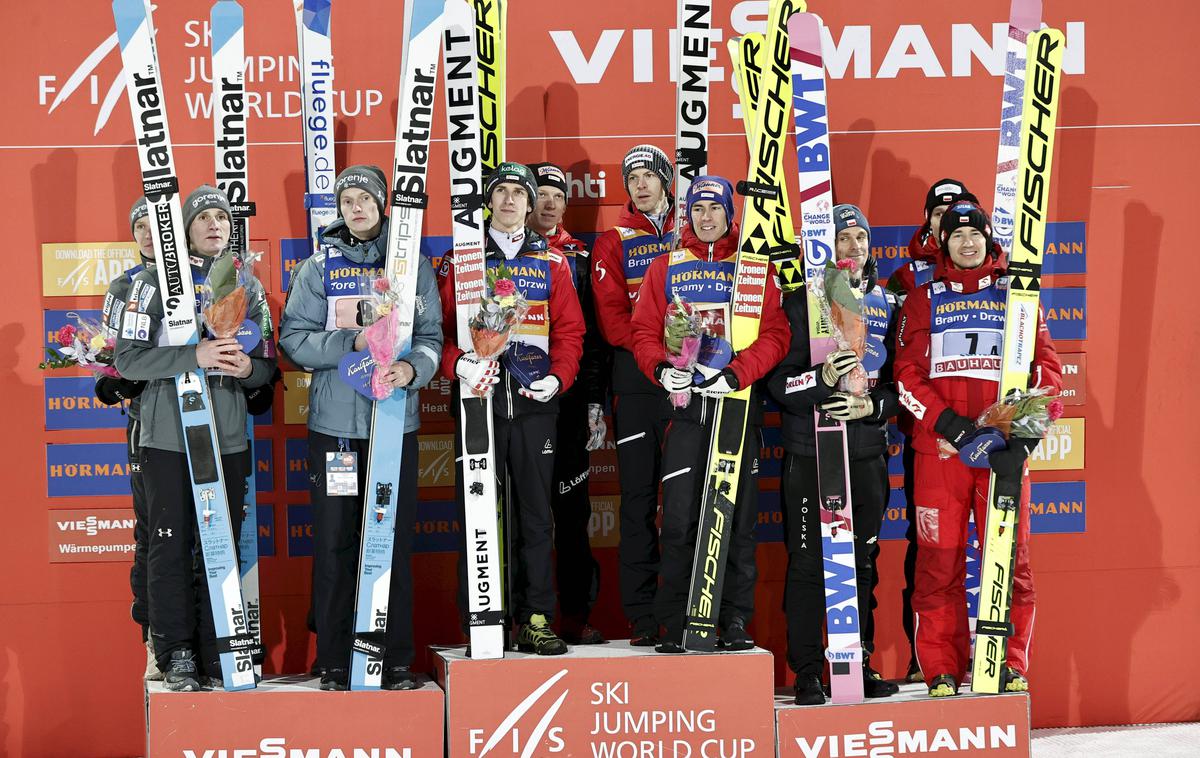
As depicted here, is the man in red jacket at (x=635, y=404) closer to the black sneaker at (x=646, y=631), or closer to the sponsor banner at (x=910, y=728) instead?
the black sneaker at (x=646, y=631)

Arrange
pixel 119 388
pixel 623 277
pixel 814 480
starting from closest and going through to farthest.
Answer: pixel 119 388 → pixel 814 480 → pixel 623 277

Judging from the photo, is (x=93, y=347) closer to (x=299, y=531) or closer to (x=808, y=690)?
(x=299, y=531)

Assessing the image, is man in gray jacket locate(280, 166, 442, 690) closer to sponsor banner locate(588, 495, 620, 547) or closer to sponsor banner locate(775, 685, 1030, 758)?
sponsor banner locate(588, 495, 620, 547)

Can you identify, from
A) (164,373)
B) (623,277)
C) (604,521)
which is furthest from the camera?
(604,521)

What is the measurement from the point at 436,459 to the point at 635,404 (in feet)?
3.23

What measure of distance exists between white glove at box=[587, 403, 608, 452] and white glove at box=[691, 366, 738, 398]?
532mm

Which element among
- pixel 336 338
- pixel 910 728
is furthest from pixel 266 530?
pixel 910 728

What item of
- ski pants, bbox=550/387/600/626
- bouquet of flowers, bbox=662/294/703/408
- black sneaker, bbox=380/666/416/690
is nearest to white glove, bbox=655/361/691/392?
bouquet of flowers, bbox=662/294/703/408

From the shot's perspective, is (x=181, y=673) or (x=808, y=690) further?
(x=808, y=690)

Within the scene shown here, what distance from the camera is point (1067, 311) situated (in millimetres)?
4816

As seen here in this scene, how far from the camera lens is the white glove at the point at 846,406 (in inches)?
150

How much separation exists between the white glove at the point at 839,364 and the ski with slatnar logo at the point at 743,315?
0.30 meters

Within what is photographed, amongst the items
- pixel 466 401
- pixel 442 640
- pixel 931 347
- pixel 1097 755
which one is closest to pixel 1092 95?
pixel 931 347

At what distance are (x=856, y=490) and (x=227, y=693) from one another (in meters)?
2.33
